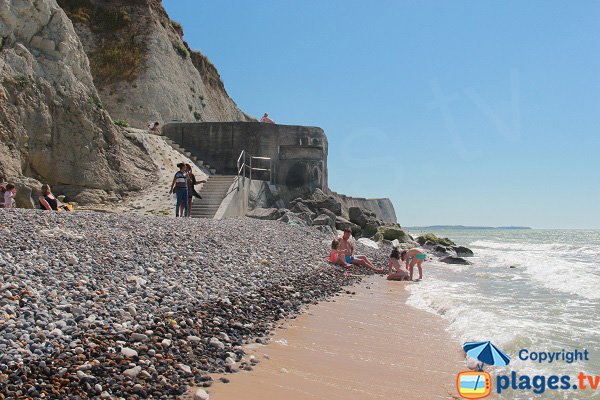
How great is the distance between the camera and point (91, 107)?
1723 centimetres

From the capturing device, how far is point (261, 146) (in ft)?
74.7

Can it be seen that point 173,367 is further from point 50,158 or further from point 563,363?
point 50,158

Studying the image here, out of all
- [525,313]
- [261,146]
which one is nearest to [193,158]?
[261,146]

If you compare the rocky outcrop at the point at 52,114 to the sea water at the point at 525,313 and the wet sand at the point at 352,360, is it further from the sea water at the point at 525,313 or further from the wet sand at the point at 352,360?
the wet sand at the point at 352,360

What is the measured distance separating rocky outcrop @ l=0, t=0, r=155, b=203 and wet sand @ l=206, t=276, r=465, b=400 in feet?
35.8

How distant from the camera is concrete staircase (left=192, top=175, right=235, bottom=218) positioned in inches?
659

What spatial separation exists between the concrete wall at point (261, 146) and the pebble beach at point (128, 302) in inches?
484

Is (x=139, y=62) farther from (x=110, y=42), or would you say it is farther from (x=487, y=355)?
(x=487, y=355)

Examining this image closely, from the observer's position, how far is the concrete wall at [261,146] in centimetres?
2250

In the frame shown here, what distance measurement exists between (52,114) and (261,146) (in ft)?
28.6

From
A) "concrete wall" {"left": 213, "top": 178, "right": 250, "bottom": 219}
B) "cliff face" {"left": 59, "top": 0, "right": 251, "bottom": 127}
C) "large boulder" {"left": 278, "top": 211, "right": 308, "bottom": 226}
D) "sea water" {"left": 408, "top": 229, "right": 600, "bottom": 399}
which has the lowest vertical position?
"sea water" {"left": 408, "top": 229, "right": 600, "bottom": 399}

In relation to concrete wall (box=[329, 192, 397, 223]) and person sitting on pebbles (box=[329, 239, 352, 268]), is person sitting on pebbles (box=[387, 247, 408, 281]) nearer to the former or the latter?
person sitting on pebbles (box=[329, 239, 352, 268])

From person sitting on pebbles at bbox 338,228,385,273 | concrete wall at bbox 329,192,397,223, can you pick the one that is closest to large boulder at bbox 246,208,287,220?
person sitting on pebbles at bbox 338,228,385,273

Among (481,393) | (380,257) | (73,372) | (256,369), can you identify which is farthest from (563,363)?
(380,257)
